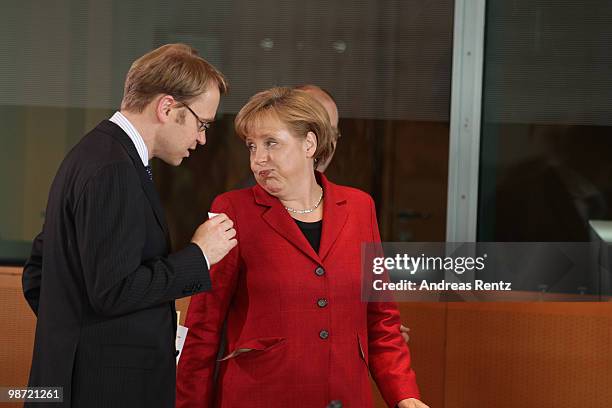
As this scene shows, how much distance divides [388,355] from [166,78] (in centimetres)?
105


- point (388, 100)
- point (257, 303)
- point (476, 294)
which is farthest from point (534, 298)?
point (257, 303)

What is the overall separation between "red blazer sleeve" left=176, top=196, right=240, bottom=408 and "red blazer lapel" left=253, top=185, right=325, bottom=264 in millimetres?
165

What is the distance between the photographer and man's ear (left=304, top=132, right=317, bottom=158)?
262cm

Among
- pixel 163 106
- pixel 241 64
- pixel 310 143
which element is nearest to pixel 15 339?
pixel 241 64

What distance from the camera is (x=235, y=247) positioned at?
8.45 ft

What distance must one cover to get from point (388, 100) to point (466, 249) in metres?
0.79

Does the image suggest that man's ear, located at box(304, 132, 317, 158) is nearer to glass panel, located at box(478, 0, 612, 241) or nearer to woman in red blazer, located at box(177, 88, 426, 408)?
woman in red blazer, located at box(177, 88, 426, 408)

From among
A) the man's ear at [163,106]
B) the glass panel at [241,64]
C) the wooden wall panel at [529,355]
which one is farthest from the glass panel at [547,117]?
the man's ear at [163,106]

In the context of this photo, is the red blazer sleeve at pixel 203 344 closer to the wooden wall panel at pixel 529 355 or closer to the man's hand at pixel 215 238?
the man's hand at pixel 215 238

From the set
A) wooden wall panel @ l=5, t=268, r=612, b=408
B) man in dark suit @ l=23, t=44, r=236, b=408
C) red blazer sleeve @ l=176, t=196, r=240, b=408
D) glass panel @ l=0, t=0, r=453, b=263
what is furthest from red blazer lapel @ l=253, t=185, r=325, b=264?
glass panel @ l=0, t=0, r=453, b=263

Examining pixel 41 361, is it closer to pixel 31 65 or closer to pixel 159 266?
pixel 159 266

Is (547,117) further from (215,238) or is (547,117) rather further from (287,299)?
(215,238)

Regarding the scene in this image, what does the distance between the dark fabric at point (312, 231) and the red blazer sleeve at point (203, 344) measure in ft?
0.76

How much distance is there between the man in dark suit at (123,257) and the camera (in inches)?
81.6
